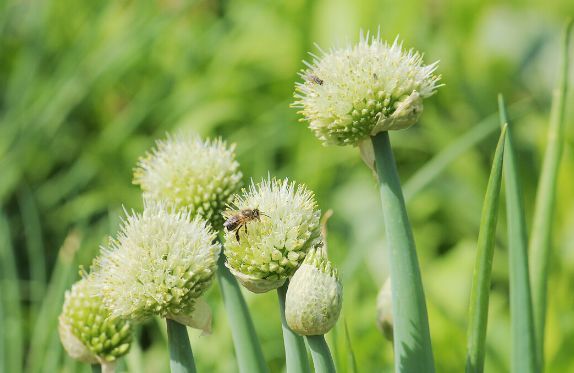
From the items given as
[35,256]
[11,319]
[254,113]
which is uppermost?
[254,113]

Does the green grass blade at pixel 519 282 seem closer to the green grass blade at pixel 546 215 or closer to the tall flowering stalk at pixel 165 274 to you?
the green grass blade at pixel 546 215

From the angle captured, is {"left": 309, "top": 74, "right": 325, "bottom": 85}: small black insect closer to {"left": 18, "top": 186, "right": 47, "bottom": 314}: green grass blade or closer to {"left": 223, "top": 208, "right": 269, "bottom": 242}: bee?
{"left": 223, "top": 208, "right": 269, "bottom": 242}: bee

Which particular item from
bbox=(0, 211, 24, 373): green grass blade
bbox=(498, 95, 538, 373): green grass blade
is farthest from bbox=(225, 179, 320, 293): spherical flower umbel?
bbox=(0, 211, 24, 373): green grass blade

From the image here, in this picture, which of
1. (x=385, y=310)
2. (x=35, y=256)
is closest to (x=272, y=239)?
(x=385, y=310)

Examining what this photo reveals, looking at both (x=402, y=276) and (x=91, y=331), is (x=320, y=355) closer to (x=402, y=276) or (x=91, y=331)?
(x=402, y=276)

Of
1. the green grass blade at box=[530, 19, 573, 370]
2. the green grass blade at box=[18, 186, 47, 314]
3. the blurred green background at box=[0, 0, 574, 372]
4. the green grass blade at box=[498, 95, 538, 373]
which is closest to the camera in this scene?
the green grass blade at box=[498, 95, 538, 373]

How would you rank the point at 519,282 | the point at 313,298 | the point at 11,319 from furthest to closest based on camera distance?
the point at 11,319 < the point at 519,282 < the point at 313,298
